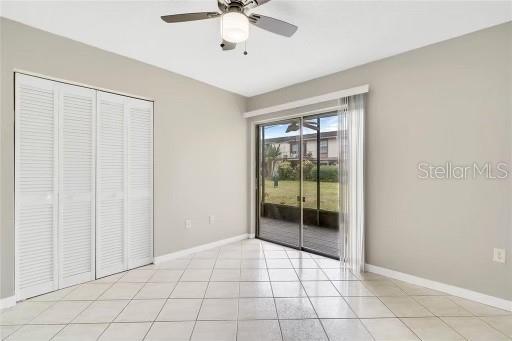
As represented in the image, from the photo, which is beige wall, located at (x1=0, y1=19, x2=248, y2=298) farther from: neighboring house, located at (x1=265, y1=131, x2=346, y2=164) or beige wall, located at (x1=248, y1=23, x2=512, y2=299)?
beige wall, located at (x1=248, y1=23, x2=512, y2=299)

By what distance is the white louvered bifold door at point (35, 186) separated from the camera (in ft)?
7.84

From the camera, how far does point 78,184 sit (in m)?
2.77

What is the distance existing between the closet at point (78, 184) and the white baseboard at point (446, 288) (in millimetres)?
3018

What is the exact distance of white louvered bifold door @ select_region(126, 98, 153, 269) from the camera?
3.20 metres

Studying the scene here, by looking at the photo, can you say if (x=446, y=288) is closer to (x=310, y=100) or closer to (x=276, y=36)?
(x=310, y=100)

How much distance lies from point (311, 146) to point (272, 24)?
227 cm

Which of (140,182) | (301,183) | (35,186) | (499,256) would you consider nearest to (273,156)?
(301,183)

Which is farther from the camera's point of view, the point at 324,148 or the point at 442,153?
the point at 324,148

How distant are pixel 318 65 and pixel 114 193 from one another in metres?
3.04

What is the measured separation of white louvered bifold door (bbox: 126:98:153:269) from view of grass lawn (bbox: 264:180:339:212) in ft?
6.93

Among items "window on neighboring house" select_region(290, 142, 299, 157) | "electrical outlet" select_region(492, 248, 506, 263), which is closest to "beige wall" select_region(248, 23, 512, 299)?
"electrical outlet" select_region(492, 248, 506, 263)

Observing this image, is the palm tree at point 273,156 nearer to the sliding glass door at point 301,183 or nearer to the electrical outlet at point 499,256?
the sliding glass door at point 301,183

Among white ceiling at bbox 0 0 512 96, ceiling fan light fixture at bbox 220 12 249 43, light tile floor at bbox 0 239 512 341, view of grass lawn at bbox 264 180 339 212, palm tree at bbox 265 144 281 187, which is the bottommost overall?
light tile floor at bbox 0 239 512 341

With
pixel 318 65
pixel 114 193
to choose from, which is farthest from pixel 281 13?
pixel 114 193
